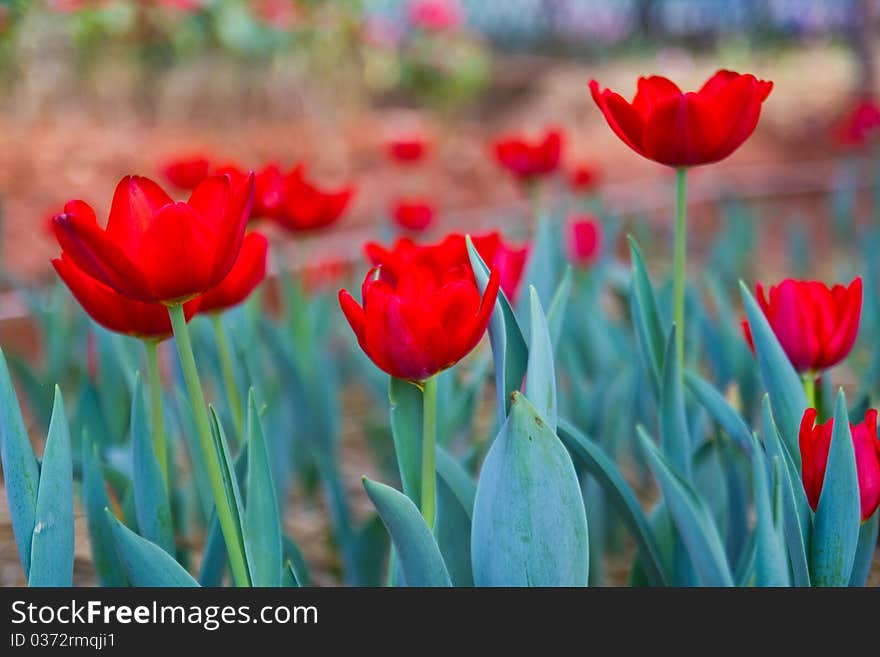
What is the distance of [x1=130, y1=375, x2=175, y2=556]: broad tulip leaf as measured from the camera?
88 centimetres

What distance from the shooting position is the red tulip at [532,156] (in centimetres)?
164

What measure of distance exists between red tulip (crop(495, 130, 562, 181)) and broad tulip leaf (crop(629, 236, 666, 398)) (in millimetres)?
680

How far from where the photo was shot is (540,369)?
730mm

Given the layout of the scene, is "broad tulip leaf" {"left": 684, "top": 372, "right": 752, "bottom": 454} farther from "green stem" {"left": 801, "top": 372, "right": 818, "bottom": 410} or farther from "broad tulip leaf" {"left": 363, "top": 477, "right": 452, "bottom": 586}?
"broad tulip leaf" {"left": 363, "top": 477, "right": 452, "bottom": 586}

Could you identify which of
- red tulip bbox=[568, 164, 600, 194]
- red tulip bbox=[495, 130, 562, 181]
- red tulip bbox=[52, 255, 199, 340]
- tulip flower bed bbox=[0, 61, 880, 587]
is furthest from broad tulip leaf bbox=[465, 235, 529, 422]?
red tulip bbox=[568, 164, 600, 194]

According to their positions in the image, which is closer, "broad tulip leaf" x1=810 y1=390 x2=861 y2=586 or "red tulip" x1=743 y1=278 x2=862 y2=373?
"broad tulip leaf" x1=810 y1=390 x2=861 y2=586

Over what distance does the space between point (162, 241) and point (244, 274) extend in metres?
0.28

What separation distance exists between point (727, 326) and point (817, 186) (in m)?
3.27

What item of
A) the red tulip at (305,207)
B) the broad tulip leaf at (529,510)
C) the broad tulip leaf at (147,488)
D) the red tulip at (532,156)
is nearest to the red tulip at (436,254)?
the broad tulip leaf at (529,510)

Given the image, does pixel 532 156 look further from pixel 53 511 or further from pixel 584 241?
pixel 53 511

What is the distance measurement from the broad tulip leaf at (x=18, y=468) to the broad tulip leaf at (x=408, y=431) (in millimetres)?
266

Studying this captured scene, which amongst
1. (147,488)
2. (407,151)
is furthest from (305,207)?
(407,151)
